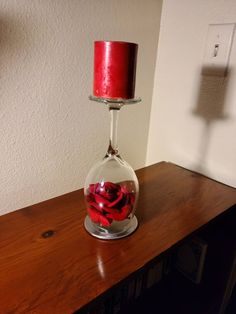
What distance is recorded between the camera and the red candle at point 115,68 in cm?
47

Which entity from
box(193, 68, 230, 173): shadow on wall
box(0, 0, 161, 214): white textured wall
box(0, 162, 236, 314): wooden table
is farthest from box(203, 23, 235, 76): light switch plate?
box(0, 162, 236, 314): wooden table

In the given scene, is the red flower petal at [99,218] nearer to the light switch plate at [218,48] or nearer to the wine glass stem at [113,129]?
the wine glass stem at [113,129]

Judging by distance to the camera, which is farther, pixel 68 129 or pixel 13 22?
pixel 68 129

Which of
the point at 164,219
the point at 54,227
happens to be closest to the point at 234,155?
the point at 164,219

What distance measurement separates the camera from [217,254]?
875 mm

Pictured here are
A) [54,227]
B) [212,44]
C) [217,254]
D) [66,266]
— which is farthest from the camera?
[217,254]

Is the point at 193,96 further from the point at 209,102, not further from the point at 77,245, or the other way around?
the point at 77,245

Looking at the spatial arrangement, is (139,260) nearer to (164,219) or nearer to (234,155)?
(164,219)

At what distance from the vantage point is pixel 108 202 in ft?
1.76

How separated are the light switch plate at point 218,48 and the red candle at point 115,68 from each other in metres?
0.37

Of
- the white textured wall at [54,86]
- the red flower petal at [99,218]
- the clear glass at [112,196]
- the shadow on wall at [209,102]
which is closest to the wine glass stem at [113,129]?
the clear glass at [112,196]

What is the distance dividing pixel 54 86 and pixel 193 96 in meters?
0.42

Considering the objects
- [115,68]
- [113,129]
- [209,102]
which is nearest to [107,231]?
[113,129]

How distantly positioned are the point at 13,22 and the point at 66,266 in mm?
524
